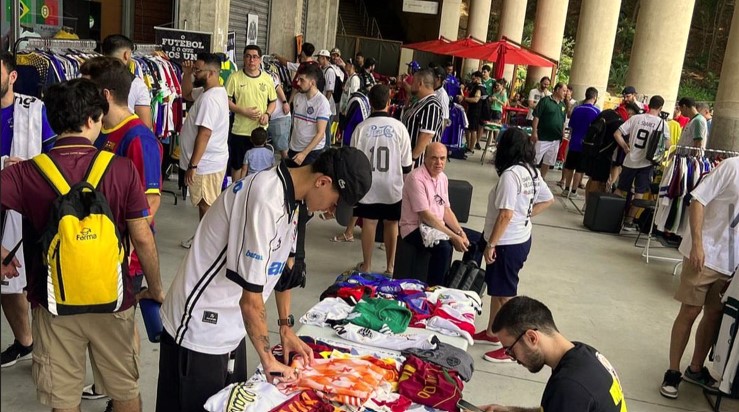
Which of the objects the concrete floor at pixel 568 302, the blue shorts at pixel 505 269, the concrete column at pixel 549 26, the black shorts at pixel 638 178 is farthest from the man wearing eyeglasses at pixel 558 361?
the concrete column at pixel 549 26

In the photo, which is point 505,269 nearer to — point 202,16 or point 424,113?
point 424,113

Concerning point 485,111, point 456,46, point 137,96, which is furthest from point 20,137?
point 456,46

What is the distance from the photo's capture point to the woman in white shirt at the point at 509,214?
525cm

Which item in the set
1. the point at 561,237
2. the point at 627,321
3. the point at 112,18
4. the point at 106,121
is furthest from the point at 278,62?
the point at 106,121

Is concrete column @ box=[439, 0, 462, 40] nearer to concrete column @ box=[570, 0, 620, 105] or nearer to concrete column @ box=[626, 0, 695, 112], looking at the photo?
concrete column @ box=[570, 0, 620, 105]

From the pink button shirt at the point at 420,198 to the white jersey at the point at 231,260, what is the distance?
300cm

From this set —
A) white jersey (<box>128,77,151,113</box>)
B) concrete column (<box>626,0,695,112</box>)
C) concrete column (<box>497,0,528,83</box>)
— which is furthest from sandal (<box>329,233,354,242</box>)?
concrete column (<box>497,0,528,83</box>)

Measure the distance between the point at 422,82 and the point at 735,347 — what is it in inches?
156

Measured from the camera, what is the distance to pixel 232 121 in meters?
8.89

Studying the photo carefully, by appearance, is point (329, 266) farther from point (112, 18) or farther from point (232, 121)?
point (112, 18)

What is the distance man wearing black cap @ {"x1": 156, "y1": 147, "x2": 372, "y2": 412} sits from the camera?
2652mm

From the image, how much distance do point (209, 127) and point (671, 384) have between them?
429 cm

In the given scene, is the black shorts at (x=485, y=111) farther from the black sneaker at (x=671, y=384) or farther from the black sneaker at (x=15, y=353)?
the black sneaker at (x=15, y=353)

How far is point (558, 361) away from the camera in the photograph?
2936mm
